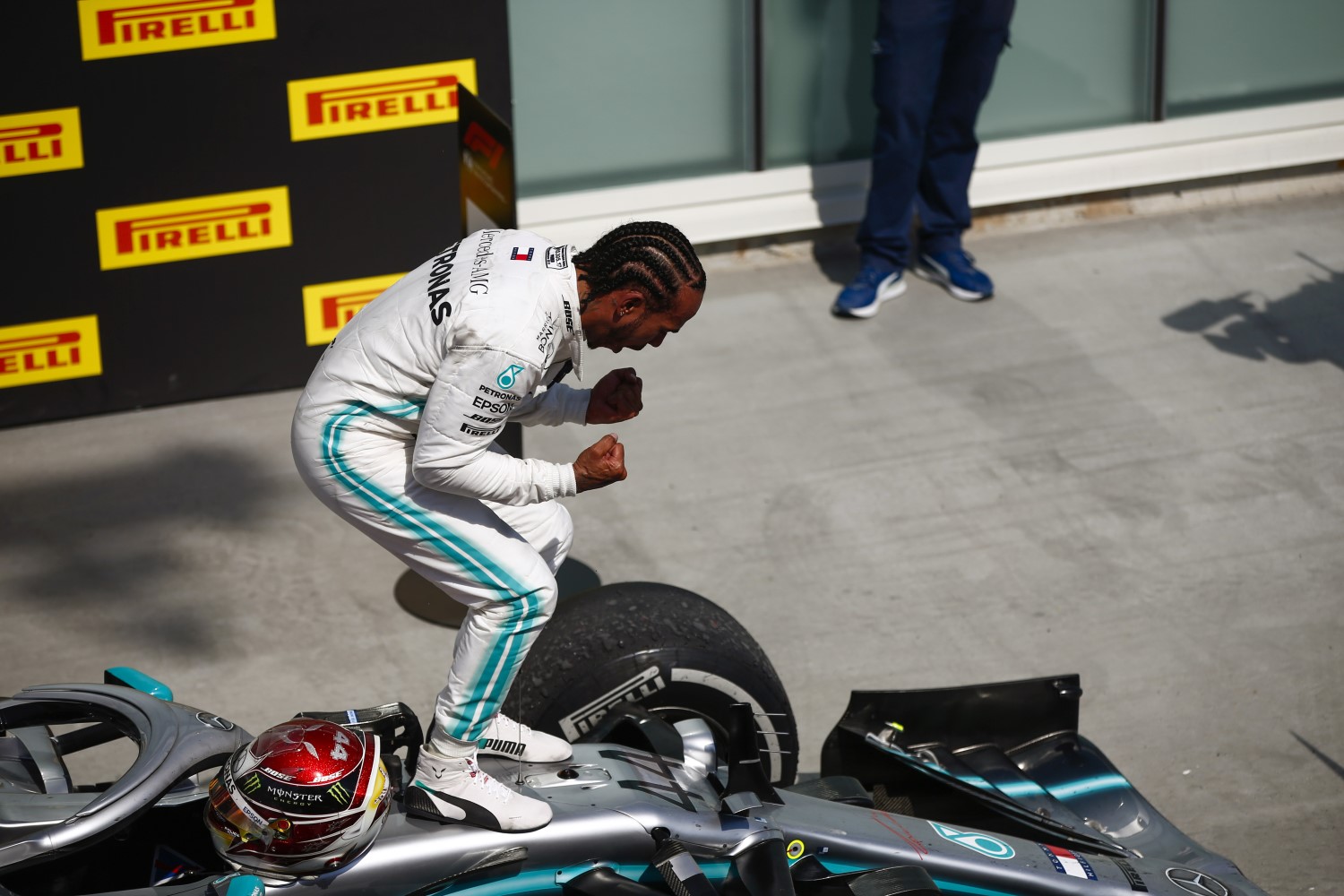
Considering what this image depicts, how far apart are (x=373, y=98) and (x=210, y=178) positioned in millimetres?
717

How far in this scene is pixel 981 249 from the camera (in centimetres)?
791

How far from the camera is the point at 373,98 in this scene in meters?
6.21

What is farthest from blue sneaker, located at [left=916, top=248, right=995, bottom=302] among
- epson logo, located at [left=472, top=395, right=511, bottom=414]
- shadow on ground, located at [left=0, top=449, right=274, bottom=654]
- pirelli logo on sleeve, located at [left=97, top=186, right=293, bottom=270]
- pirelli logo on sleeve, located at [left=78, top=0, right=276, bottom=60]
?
epson logo, located at [left=472, top=395, right=511, bottom=414]

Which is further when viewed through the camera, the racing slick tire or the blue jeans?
the blue jeans

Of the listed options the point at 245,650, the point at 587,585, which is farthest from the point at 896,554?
the point at 245,650

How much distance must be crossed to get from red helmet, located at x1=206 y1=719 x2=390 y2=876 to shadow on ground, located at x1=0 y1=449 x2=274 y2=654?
7.60 ft

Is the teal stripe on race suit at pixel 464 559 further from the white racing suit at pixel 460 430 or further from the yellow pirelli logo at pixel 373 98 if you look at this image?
the yellow pirelli logo at pixel 373 98

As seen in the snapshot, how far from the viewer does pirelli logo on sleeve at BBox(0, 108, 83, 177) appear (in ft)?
19.3

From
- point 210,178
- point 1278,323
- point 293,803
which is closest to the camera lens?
point 293,803

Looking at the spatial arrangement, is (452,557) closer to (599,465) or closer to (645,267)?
(599,465)

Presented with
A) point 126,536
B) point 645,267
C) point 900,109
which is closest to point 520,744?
point 645,267

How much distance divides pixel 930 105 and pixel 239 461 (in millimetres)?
3467

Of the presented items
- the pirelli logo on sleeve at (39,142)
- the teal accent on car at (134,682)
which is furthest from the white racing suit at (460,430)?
the pirelli logo on sleeve at (39,142)

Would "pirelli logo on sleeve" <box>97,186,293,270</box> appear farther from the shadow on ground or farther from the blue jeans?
the blue jeans
